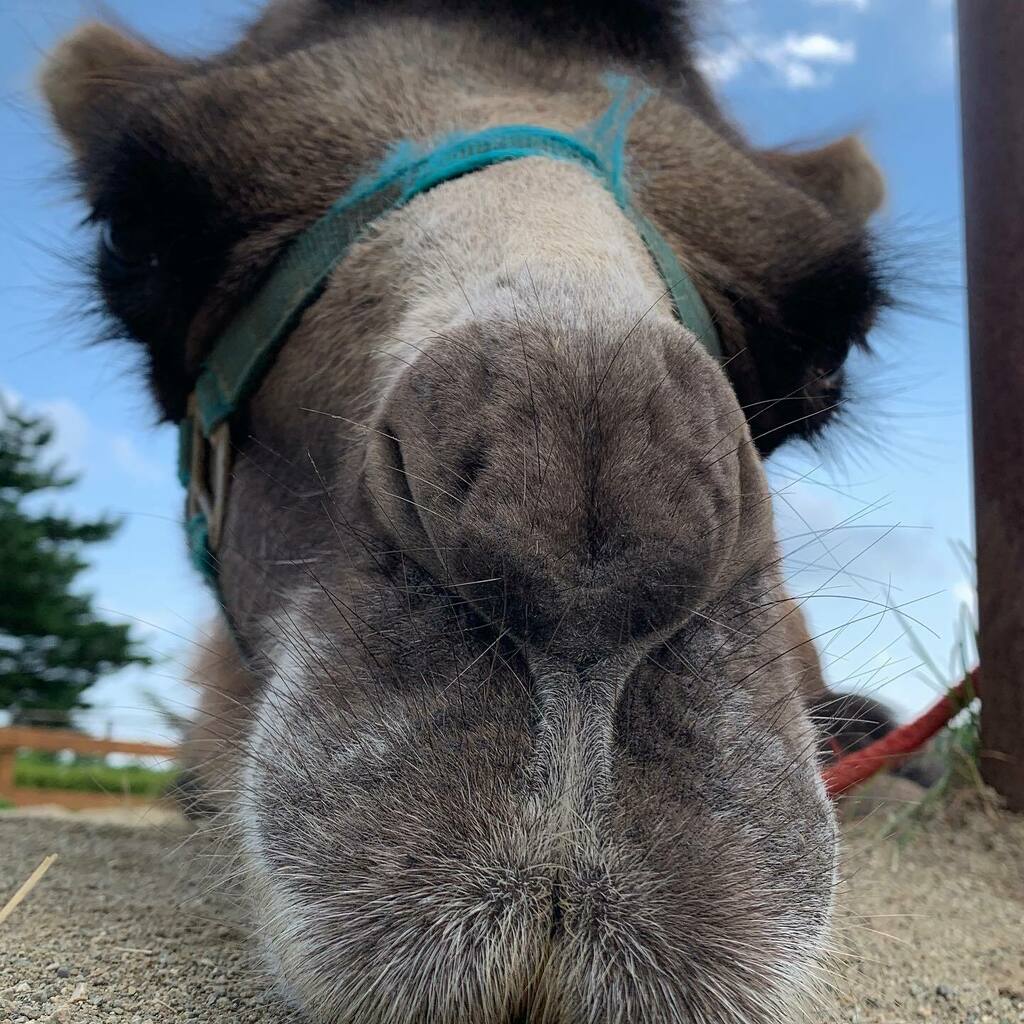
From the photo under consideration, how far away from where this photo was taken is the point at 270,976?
67.0 inches

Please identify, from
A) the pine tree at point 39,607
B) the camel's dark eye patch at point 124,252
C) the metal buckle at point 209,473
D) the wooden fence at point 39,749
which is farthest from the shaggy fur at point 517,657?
the pine tree at point 39,607

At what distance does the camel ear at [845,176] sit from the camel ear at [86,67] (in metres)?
2.27

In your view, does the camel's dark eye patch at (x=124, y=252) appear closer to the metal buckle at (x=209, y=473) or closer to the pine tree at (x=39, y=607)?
the metal buckle at (x=209, y=473)

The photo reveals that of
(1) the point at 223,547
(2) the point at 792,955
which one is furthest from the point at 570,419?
(1) the point at 223,547

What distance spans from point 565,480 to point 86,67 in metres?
2.93

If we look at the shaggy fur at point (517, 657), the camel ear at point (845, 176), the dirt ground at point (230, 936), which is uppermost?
the shaggy fur at point (517, 657)

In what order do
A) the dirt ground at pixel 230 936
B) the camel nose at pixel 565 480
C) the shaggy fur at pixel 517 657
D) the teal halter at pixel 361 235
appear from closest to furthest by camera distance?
1. the shaggy fur at pixel 517 657
2. the camel nose at pixel 565 480
3. the dirt ground at pixel 230 936
4. the teal halter at pixel 361 235

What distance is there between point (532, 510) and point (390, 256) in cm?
121

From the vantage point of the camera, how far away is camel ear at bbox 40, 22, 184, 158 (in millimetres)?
3422

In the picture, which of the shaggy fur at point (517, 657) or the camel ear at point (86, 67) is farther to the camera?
the camel ear at point (86, 67)

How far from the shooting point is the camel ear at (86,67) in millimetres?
3422

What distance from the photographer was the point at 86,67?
3.52 meters

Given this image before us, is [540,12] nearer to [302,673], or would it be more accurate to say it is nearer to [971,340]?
[971,340]

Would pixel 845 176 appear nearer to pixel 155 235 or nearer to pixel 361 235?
pixel 361 235
